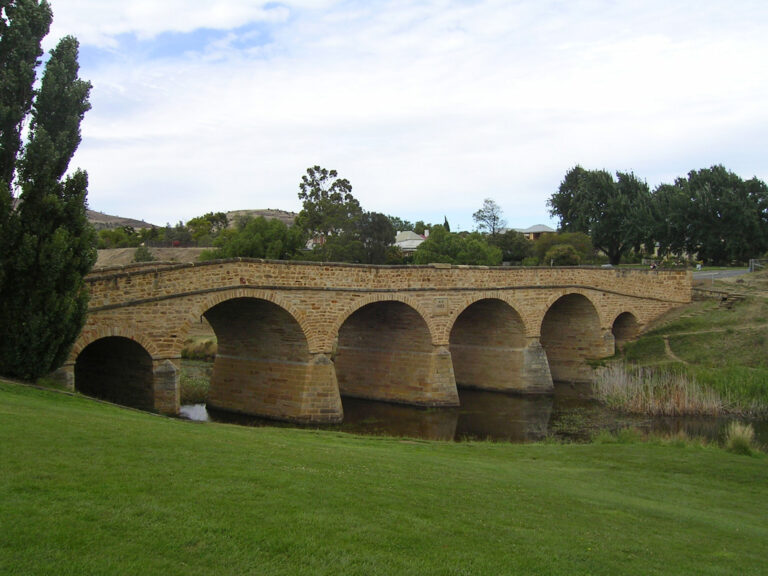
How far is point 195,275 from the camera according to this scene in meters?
20.4

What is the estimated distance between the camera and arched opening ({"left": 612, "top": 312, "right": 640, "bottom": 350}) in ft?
122

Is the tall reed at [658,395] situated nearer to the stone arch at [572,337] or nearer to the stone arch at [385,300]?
the stone arch at [572,337]

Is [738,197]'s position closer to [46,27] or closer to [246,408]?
[246,408]

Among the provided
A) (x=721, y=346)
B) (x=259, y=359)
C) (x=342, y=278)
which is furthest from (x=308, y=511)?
(x=721, y=346)

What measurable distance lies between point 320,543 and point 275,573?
30.0 inches

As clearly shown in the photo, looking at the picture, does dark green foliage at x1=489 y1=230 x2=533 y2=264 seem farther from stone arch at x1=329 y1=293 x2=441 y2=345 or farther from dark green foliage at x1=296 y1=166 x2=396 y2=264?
stone arch at x1=329 y1=293 x2=441 y2=345

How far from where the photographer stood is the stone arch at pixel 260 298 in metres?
20.5

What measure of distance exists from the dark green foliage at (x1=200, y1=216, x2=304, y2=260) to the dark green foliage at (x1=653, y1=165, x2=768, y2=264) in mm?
30043

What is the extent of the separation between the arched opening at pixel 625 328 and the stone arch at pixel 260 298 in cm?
1968

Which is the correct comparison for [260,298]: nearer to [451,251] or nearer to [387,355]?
[387,355]

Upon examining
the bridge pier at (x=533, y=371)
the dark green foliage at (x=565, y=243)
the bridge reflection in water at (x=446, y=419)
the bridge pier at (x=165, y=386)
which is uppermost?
the dark green foliage at (x=565, y=243)

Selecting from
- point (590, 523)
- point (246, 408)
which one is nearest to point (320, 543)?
point (590, 523)

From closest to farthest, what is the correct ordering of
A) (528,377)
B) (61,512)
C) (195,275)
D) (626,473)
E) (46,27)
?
(61,512)
(626,473)
(46,27)
(195,275)
(528,377)

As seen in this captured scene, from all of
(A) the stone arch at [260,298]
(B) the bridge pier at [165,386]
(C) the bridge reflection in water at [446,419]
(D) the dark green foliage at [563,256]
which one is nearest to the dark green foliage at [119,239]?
(D) the dark green foliage at [563,256]
